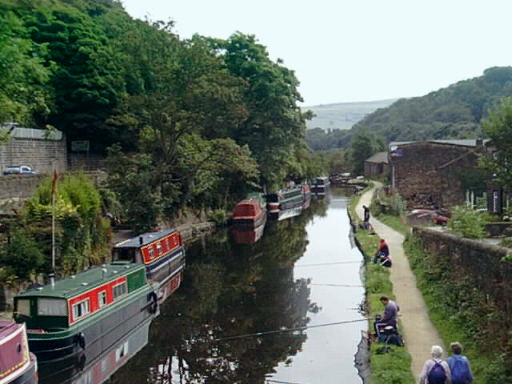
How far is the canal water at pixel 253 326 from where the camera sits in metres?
13.2

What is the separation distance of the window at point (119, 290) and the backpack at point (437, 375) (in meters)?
9.84

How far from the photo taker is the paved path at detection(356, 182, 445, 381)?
473 inches

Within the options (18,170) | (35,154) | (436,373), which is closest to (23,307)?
Answer: (436,373)

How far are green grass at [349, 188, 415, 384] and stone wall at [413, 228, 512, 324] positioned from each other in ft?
6.08

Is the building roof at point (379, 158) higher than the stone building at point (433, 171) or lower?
higher

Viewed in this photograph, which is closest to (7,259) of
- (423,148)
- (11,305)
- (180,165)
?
(11,305)

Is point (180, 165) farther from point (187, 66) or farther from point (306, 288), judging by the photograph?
point (306, 288)

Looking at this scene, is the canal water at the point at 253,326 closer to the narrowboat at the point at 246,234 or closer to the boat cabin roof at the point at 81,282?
the boat cabin roof at the point at 81,282

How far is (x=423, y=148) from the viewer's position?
35562mm

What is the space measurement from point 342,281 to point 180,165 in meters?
13.6

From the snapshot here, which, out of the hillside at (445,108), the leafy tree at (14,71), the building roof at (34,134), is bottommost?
the building roof at (34,134)

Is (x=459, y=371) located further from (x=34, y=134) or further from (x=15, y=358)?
(x=34, y=134)

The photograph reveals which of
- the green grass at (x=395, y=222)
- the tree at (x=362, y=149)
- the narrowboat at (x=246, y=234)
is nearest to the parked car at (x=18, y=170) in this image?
the narrowboat at (x=246, y=234)

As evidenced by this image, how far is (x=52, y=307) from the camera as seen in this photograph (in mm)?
13672
